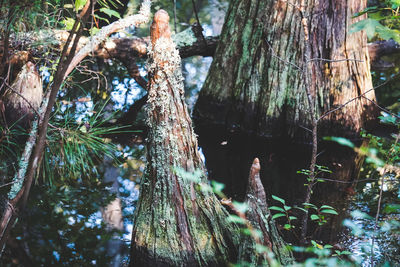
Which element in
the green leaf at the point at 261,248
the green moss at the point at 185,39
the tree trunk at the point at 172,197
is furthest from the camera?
the green moss at the point at 185,39

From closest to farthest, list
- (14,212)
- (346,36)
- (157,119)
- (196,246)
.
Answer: (14,212) < (196,246) < (157,119) < (346,36)

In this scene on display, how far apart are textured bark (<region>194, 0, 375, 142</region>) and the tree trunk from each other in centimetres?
199

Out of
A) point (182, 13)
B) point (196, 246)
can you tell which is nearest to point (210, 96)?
point (196, 246)

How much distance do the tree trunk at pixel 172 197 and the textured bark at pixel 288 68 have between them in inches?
78.2

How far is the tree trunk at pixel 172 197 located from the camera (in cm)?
197

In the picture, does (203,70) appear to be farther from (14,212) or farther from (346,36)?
(14,212)

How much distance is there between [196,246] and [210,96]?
2713mm

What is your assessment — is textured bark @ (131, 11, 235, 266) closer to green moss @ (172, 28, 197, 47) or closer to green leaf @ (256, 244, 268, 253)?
green leaf @ (256, 244, 268, 253)

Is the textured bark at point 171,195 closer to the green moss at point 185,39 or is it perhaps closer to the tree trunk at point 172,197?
the tree trunk at point 172,197

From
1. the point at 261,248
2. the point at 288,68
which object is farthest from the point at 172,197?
the point at 288,68

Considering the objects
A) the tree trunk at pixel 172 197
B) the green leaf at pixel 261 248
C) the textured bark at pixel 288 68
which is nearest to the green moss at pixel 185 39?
the textured bark at pixel 288 68

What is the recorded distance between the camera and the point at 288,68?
4.00m

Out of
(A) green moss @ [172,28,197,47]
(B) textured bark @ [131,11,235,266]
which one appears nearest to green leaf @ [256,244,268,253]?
(B) textured bark @ [131,11,235,266]

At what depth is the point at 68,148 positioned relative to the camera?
3445 mm
